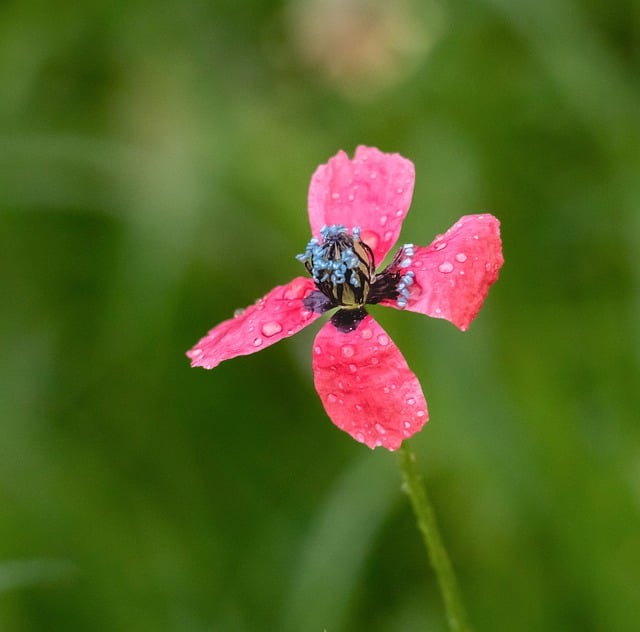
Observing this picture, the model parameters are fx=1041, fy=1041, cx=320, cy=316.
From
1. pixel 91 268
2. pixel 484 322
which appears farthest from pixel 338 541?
pixel 91 268

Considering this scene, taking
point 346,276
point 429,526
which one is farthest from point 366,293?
point 429,526

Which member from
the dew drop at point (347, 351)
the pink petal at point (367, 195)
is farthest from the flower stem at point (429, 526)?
the pink petal at point (367, 195)

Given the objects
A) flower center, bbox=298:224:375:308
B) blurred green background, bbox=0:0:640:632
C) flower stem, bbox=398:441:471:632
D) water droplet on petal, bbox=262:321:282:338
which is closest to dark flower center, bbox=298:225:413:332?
flower center, bbox=298:224:375:308

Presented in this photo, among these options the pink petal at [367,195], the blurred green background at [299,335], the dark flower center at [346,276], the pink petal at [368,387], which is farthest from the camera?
the blurred green background at [299,335]

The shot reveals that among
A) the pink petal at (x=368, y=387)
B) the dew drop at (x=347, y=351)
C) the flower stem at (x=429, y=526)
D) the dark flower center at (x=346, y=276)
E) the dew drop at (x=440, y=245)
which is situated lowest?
the flower stem at (x=429, y=526)

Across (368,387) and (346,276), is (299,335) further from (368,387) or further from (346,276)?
(368,387)

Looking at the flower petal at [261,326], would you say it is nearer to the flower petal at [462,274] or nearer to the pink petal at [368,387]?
the pink petal at [368,387]

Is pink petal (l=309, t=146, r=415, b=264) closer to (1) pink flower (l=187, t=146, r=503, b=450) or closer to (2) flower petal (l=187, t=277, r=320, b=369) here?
(1) pink flower (l=187, t=146, r=503, b=450)
